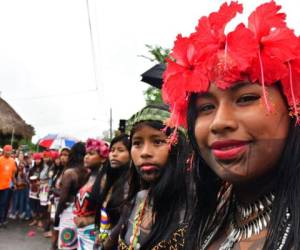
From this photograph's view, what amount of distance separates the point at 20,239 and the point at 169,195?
662 centimetres

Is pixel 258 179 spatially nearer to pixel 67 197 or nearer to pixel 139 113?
pixel 139 113

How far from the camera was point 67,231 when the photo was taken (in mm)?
4871

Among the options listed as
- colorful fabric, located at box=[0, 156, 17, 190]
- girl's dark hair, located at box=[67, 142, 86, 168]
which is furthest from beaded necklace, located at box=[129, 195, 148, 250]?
colorful fabric, located at box=[0, 156, 17, 190]

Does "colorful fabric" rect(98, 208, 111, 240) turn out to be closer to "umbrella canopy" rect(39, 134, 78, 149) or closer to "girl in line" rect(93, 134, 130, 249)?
"girl in line" rect(93, 134, 130, 249)

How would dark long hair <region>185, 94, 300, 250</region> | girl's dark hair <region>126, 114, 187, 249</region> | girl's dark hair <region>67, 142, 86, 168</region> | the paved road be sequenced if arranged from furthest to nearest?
the paved road < girl's dark hair <region>67, 142, 86, 168</region> < girl's dark hair <region>126, 114, 187, 249</region> < dark long hair <region>185, 94, 300, 250</region>

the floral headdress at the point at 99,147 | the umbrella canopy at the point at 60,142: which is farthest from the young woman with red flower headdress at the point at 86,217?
the umbrella canopy at the point at 60,142

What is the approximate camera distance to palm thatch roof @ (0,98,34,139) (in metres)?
18.3

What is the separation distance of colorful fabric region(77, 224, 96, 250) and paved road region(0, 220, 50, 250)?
3.28m

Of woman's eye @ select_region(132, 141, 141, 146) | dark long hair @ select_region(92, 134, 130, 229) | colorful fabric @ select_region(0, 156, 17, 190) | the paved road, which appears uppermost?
woman's eye @ select_region(132, 141, 141, 146)

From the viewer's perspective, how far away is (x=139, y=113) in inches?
83.4

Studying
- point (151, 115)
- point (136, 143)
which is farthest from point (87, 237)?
point (151, 115)

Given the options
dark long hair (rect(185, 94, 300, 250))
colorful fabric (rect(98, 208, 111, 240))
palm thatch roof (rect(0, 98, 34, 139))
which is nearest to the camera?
dark long hair (rect(185, 94, 300, 250))

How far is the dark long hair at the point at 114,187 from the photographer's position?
3138 mm

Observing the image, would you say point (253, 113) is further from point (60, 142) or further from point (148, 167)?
point (60, 142)
